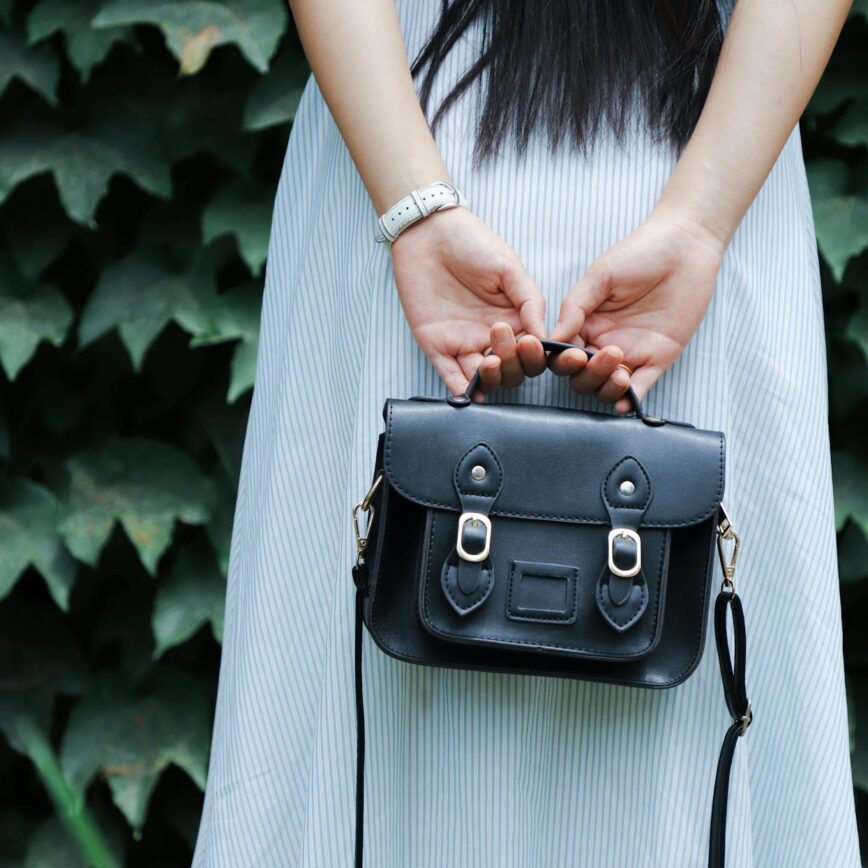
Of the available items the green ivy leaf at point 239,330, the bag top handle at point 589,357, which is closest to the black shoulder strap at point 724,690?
the bag top handle at point 589,357

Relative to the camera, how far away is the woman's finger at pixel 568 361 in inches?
28.1

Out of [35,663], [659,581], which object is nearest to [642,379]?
[659,581]

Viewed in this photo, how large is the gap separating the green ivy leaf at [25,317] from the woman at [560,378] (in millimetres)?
679

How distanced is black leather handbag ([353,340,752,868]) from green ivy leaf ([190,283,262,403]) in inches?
27.1

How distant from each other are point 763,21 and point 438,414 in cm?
36

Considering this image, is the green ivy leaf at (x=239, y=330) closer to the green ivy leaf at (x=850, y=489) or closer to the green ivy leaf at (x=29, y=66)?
the green ivy leaf at (x=29, y=66)

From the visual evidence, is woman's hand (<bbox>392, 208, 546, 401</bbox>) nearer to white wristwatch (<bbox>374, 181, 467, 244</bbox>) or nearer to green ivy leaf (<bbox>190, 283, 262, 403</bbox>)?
white wristwatch (<bbox>374, 181, 467, 244</bbox>)

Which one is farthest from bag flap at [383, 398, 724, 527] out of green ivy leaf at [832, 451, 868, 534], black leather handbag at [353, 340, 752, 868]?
green ivy leaf at [832, 451, 868, 534]

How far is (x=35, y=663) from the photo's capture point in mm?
1574

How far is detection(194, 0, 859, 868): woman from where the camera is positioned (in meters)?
0.77

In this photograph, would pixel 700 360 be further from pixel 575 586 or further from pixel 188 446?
pixel 188 446

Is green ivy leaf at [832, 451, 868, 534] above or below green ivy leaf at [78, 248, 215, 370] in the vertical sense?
below

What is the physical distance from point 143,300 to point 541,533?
89cm

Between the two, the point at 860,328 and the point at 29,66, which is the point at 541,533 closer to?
the point at 860,328
